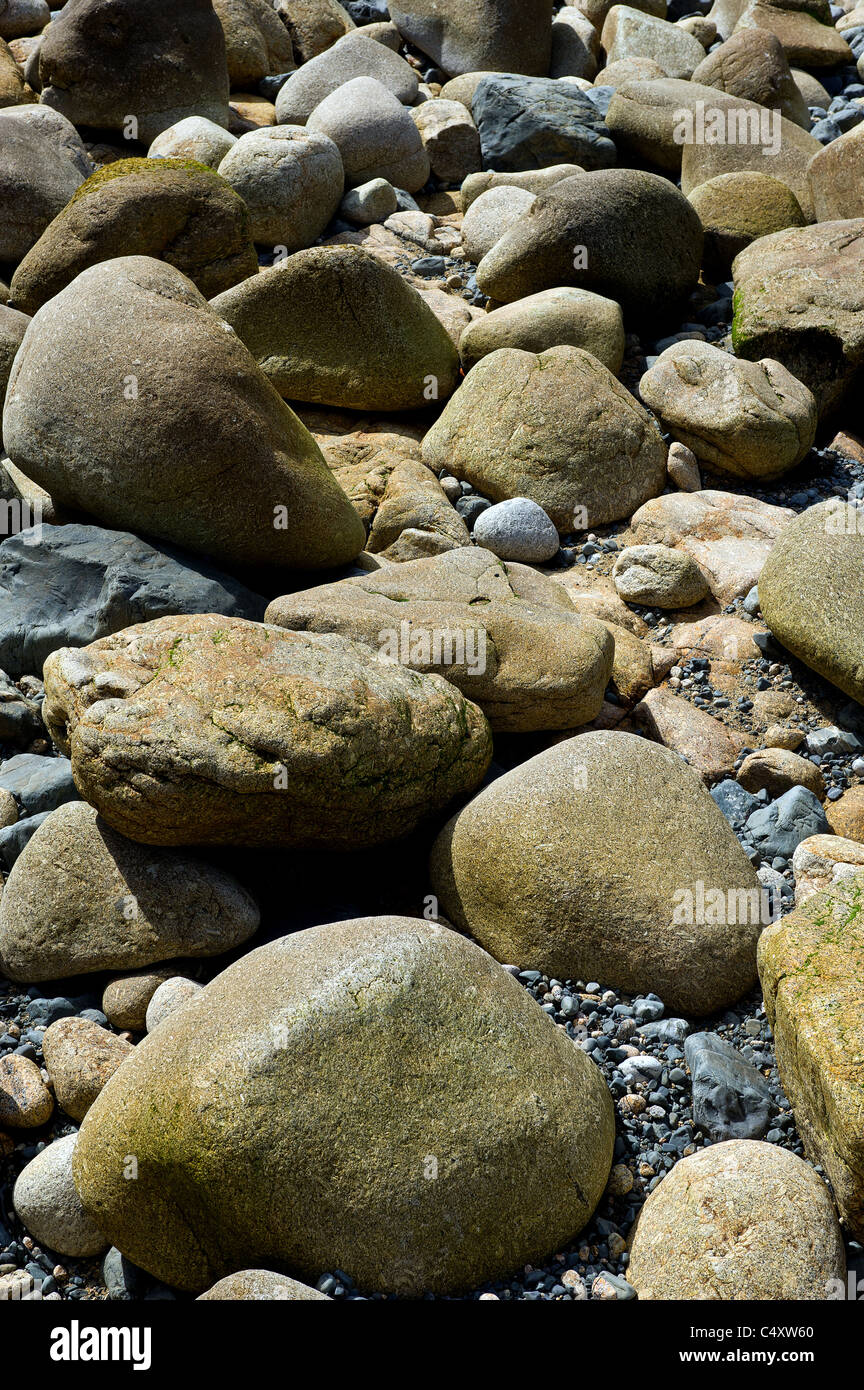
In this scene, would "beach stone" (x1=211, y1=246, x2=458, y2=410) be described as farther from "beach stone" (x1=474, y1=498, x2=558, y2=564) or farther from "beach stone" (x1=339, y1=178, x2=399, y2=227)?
"beach stone" (x1=339, y1=178, x2=399, y2=227)

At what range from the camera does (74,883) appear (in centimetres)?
479

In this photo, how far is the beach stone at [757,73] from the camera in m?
12.3

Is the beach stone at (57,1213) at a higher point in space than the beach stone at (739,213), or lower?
lower

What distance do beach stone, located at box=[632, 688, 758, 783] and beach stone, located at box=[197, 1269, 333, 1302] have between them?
129 inches

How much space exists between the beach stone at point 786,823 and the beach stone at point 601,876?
416 millimetres

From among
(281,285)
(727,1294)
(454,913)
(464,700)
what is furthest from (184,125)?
(727,1294)

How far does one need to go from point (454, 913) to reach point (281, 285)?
16.3ft

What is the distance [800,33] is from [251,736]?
1363cm

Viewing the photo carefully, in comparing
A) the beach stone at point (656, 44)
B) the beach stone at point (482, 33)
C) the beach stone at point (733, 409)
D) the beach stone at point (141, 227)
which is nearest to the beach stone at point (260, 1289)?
the beach stone at point (733, 409)

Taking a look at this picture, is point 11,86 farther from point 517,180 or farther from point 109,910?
point 109,910

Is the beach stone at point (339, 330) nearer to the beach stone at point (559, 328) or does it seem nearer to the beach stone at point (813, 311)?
the beach stone at point (559, 328)

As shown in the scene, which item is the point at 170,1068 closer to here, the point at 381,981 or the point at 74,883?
the point at 381,981

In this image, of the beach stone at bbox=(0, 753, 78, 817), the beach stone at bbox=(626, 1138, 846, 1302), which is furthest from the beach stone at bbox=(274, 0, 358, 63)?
the beach stone at bbox=(626, 1138, 846, 1302)

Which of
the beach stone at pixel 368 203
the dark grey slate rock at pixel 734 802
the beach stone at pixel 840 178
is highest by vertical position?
the beach stone at pixel 840 178
